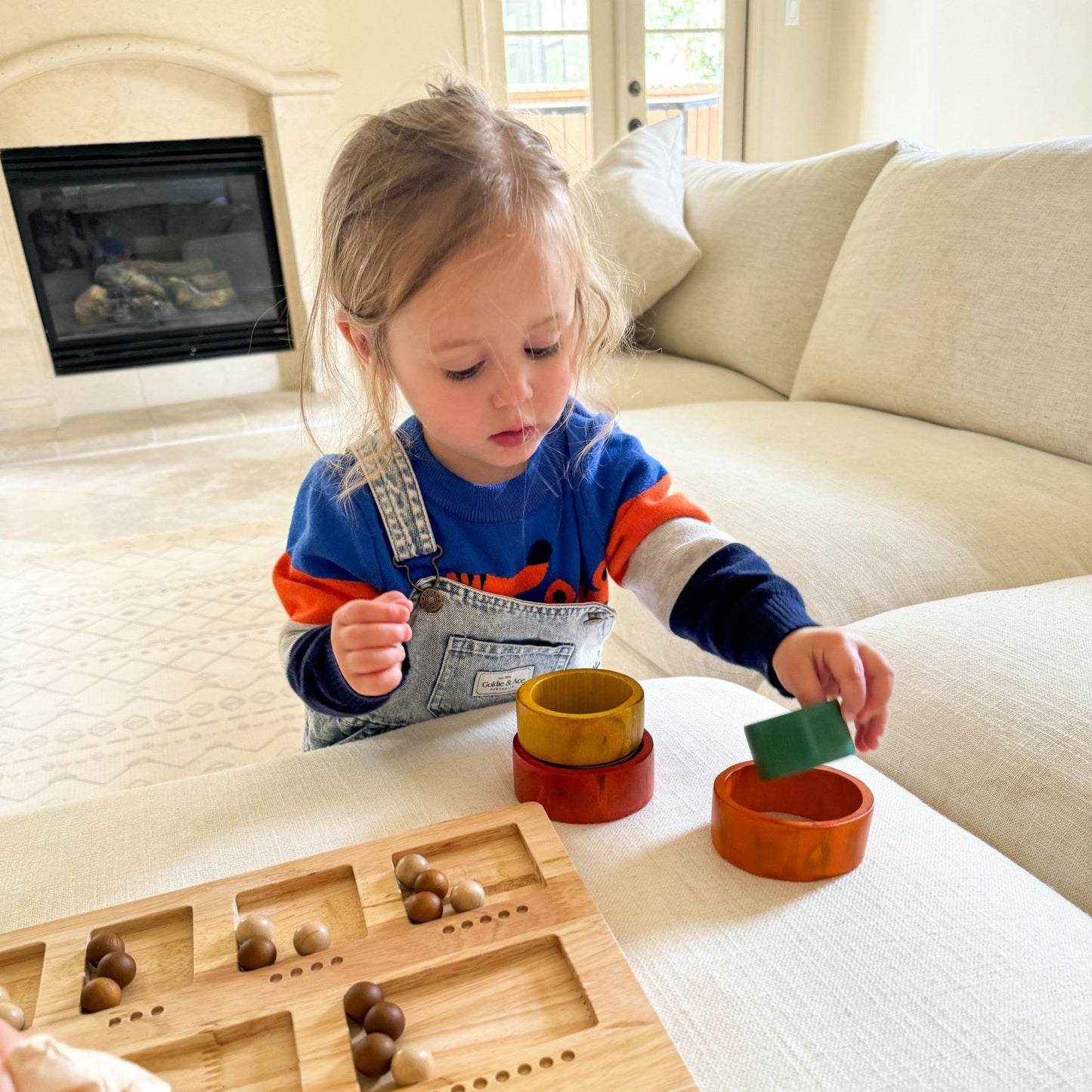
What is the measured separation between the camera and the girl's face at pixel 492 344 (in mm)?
693

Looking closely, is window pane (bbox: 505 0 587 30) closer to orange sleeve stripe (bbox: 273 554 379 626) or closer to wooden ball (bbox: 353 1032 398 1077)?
orange sleeve stripe (bbox: 273 554 379 626)

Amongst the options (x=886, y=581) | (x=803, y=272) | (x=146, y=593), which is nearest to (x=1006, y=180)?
(x=803, y=272)

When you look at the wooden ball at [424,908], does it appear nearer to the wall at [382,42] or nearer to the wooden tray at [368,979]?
the wooden tray at [368,979]

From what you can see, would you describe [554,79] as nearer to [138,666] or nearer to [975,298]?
[975,298]

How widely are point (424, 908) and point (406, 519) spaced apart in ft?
1.14

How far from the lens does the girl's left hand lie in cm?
63

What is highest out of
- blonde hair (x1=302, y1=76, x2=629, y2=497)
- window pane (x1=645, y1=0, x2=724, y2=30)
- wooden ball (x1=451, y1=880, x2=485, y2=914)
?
window pane (x1=645, y1=0, x2=724, y2=30)

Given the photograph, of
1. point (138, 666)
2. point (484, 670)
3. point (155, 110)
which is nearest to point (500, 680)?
point (484, 670)

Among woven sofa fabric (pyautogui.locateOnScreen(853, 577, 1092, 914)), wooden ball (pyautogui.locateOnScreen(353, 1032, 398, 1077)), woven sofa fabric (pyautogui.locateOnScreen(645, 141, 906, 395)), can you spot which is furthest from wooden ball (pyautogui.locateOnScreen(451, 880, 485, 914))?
woven sofa fabric (pyautogui.locateOnScreen(645, 141, 906, 395))

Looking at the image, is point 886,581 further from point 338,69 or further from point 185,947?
point 338,69

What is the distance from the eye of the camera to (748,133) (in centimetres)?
405

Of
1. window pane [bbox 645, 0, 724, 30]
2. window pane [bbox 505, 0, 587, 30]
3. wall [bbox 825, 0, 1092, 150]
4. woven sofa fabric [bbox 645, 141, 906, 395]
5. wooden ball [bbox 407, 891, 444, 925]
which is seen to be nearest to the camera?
wooden ball [bbox 407, 891, 444, 925]

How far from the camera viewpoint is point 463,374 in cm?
71

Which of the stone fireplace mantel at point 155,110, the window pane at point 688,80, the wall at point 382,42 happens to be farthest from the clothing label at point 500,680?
the window pane at point 688,80
